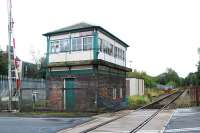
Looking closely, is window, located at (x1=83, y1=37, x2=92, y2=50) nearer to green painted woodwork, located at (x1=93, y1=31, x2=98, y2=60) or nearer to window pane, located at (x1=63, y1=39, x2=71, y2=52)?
green painted woodwork, located at (x1=93, y1=31, x2=98, y2=60)

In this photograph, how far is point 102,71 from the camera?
112 ft

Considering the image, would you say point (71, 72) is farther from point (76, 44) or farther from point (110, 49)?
point (110, 49)

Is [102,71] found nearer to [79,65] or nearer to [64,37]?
[79,65]

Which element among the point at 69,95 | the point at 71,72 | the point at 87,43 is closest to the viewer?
the point at 69,95

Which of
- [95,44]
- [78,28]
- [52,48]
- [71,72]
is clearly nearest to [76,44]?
[78,28]

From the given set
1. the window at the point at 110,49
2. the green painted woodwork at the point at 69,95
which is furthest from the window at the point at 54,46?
the window at the point at 110,49

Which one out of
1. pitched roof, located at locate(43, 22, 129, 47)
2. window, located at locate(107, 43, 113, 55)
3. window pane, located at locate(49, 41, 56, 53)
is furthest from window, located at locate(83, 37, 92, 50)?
window, located at locate(107, 43, 113, 55)

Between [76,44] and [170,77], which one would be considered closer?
[76,44]

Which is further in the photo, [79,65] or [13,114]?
[79,65]

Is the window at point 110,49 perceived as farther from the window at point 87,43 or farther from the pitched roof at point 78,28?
the window at point 87,43

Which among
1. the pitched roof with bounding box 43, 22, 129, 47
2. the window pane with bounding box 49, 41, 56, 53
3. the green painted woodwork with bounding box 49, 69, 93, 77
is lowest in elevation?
the green painted woodwork with bounding box 49, 69, 93, 77

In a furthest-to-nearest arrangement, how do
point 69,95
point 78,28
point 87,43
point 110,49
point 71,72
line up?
1. point 110,49
2. point 78,28
3. point 71,72
4. point 87,43
5. point 69,95

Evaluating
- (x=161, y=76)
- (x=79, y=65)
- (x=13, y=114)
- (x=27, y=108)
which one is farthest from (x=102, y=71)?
(x=161, y=76)

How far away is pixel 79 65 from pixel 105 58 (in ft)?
9.81
